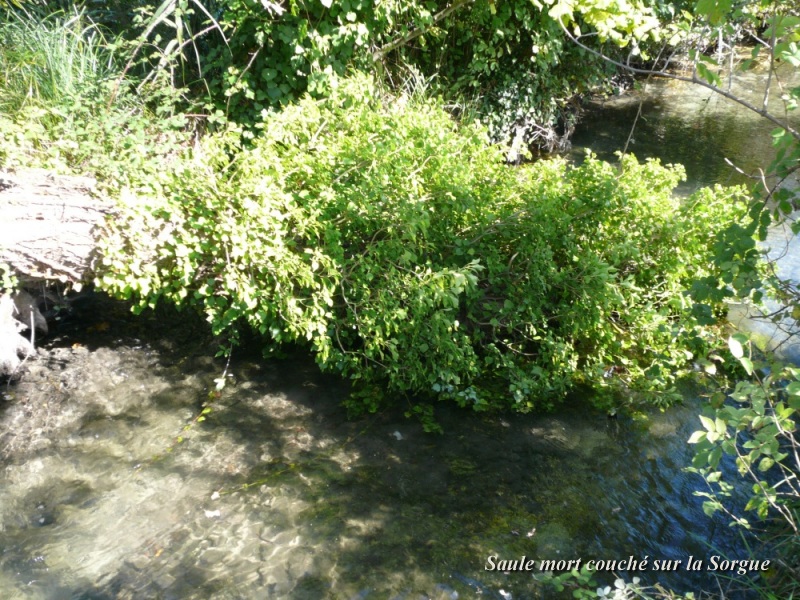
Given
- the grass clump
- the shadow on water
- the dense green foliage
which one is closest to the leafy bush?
the shadow on water

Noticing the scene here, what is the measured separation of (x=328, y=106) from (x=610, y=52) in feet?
20.3

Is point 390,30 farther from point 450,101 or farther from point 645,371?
point 645,371

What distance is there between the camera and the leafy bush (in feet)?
14.2

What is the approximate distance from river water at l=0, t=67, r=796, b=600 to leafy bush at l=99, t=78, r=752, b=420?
450mm

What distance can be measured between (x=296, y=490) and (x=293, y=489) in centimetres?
2

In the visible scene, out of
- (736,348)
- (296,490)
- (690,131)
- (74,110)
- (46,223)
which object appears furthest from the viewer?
(690,131)

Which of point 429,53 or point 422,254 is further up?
point 429,53

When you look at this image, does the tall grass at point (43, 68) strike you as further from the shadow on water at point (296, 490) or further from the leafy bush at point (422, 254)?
the shadow on water at point (296, 490)

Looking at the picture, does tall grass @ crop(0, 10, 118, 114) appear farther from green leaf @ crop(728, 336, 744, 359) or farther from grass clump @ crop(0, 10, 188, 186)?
green leaf @ crop(728, 336, 744, 359)

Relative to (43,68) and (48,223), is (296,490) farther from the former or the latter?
(43,68)

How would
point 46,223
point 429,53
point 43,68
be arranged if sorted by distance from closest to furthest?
point 46,223 → point 43,68 → point 429,53

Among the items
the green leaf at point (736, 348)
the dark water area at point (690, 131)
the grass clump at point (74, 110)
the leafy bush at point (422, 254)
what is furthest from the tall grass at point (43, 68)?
the dark water area at point (690, 131)

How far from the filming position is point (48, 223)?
4258mm

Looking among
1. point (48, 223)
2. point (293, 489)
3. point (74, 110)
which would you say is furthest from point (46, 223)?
point (293, 489)
